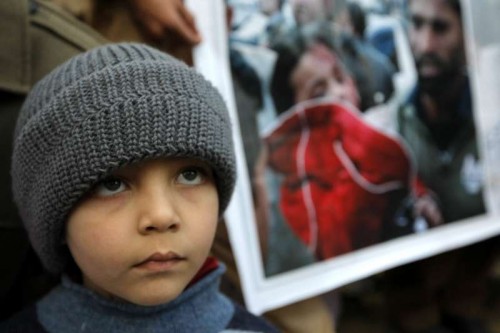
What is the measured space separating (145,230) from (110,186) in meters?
0.04

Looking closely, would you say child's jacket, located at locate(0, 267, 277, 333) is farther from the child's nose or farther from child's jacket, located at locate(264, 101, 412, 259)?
child's jacket, located at locate(264, 101, 412, 259)

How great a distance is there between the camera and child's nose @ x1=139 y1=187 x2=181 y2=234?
408mm

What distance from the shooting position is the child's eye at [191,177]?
45 cm

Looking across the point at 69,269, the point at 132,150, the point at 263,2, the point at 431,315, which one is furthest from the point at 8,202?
the point at 431,315

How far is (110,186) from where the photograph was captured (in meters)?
0.43

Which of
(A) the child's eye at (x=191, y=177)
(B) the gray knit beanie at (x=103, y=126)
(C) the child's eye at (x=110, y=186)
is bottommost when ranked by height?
(A) the child's eye at (x=191, y=177)

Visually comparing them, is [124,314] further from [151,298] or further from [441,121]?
[441,121]

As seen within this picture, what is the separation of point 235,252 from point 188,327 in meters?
0.16

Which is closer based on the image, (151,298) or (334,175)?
(151,298)

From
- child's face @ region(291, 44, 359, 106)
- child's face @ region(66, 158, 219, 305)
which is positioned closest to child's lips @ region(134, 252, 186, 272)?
child's face @ region(66, 158, 219, 305)

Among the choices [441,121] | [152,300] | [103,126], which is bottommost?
[441,121]

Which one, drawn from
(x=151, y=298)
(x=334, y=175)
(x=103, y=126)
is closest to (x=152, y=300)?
(x=151, y=298)

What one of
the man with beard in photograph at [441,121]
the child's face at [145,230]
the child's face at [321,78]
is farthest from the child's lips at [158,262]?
the man with beard in photograph at [441,121]

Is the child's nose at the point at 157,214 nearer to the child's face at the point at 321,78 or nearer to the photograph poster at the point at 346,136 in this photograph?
the photograph poster at the point at 346,136
